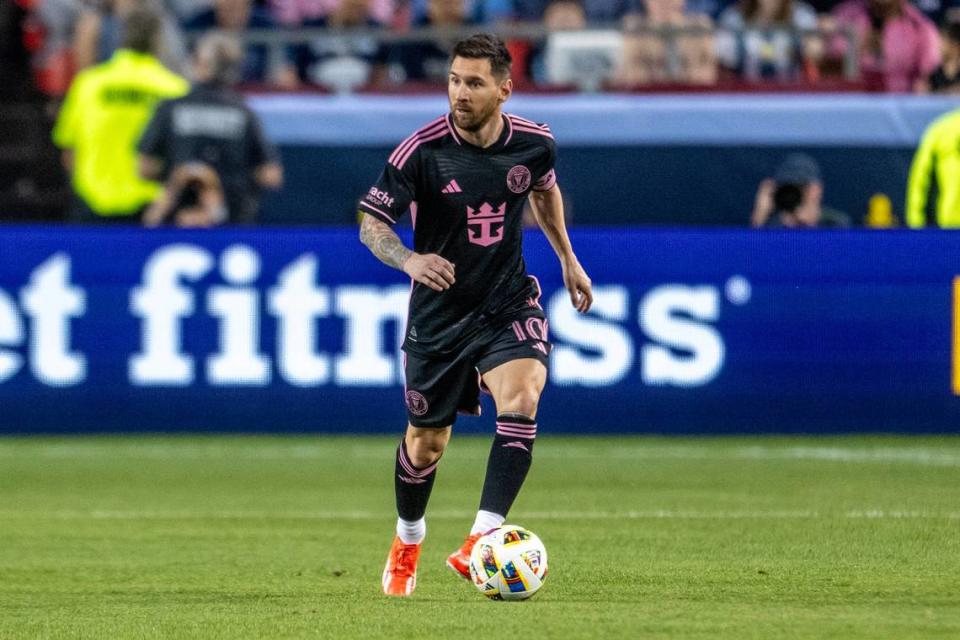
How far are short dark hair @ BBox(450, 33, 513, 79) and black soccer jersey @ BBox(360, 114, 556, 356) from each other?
29 cm

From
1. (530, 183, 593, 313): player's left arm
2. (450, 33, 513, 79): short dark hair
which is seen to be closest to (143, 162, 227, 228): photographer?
(530, 183, 593, 313): player's left arm

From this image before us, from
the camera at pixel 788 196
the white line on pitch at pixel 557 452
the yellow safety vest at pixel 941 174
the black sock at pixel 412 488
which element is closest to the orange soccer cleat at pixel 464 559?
the black sock at pixel 412 488

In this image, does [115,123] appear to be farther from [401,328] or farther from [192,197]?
[401,328]

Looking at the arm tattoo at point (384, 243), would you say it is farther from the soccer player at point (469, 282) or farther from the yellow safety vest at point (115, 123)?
the yellow safety vest at point (115, 123)

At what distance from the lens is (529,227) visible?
14070 millimetres

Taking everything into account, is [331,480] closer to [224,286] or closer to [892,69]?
[224,286]

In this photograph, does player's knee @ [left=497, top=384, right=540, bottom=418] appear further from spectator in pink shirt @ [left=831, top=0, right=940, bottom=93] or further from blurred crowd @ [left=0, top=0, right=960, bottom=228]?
spectator in pink shirt @ [left=831, top=0, right=940, bottom=93]

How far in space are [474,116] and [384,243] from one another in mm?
534

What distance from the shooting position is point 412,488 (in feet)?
24.2

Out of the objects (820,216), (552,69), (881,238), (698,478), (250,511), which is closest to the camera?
(250,511)

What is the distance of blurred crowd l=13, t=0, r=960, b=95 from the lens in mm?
16578

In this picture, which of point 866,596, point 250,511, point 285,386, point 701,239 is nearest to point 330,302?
point 285,386

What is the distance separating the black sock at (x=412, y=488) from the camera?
7379mm

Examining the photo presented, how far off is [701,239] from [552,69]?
12.3 ft
